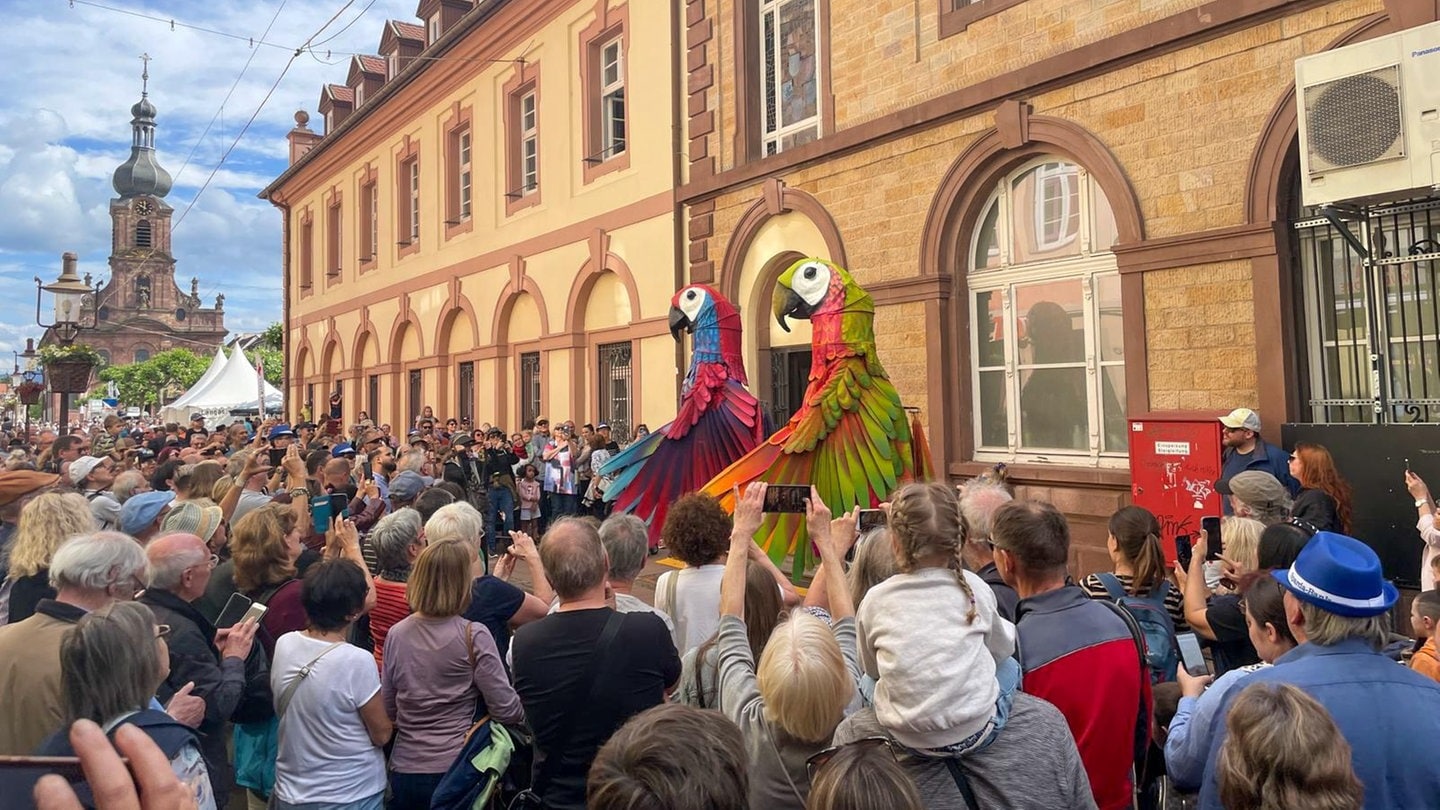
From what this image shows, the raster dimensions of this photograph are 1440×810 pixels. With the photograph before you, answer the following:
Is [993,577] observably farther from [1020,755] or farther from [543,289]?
[543,289]

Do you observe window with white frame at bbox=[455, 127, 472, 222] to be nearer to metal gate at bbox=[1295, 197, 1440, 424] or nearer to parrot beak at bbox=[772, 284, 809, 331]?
parrot beak at bbox=[772, 284, 809, 331]

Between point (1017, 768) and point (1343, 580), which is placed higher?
point (1343, 580)

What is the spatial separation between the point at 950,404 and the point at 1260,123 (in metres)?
3.52

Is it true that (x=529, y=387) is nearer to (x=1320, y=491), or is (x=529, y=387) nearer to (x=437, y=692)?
(x=1320, y=491)

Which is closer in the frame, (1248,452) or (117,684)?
(117,684)

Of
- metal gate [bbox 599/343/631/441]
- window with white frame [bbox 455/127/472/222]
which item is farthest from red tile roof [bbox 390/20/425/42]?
metal gate [bbox 599/343/631/441]

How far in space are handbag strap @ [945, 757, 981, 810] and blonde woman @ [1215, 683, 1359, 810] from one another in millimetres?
465

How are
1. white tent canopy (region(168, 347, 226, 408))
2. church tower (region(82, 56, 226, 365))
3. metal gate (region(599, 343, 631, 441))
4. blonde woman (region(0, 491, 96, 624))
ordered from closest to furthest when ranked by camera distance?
1. blonde woman (region(0, 491, 96, 624))
2. metal gate (region(599, 343, 631, 441))
3. white tent canopy (region(168, 347, 226, 408))
4. church tower (region(82, 56, 226, 365))

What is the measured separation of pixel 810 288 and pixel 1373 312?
3.88 metres

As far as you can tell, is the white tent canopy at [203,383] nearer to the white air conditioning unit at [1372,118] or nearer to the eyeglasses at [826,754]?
the white air conditioning unit at [1372,118]

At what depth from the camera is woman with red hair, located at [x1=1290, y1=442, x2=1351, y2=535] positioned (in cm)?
520

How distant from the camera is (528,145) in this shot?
16.6m

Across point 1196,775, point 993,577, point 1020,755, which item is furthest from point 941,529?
point 993,577

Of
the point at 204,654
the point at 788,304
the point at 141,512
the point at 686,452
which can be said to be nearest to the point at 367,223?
the point at 686,452
